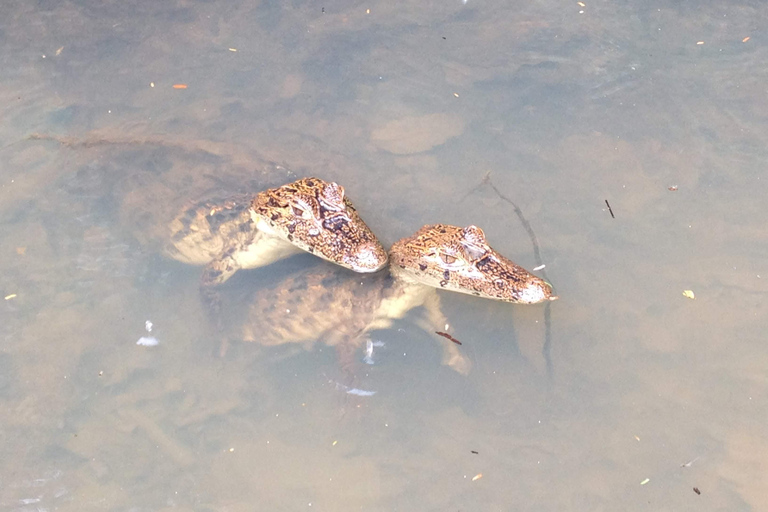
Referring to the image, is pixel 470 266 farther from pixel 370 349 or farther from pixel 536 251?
pixel 370 349

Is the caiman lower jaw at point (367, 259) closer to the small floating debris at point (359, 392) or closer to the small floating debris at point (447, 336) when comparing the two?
the small floating debris at point (447, 336)

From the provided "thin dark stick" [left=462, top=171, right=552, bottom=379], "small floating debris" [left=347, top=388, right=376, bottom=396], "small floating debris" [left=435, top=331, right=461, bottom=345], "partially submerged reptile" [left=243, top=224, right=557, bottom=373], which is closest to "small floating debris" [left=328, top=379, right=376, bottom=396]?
"small floating debris" [left=347, top=388, right=376, bottom=396]

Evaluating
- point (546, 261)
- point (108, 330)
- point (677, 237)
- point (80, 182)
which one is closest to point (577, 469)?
point (546, 261)

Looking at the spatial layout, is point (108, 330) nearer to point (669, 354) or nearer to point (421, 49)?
point (421, 49)

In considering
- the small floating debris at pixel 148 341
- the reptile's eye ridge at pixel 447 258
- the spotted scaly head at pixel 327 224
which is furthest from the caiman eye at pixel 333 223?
the small floating debris at pixel 148 341

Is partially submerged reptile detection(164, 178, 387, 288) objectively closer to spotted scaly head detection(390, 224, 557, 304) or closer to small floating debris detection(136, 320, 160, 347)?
spotted scaly head detection(390, 224, 557, 304)

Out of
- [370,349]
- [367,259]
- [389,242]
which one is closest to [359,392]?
[370,349]

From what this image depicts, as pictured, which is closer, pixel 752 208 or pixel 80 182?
pixel 752 208
